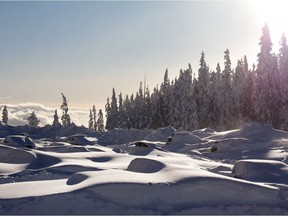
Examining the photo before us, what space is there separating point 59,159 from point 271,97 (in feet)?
110

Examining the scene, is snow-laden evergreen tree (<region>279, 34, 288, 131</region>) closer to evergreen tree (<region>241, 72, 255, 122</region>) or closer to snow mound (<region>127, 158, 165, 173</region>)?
evergreen tree (<region>241, 72, 255, 122</region>)

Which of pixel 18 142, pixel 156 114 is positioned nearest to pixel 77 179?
pixel 18 142

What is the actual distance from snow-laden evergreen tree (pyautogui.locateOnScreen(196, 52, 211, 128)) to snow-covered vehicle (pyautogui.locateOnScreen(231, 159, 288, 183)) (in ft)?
171

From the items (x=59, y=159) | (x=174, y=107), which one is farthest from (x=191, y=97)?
(x=59, y=159)

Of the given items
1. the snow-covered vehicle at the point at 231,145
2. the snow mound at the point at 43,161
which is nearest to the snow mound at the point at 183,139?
the snow-covered vehicle at the point at 231,145

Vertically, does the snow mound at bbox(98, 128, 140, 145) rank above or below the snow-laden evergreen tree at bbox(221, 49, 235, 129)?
below

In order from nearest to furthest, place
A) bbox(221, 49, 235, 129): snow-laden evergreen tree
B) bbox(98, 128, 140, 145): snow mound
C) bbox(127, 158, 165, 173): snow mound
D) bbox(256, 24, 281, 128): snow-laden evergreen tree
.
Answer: bbox(127, 158, 165, 173): snow mound → bbox(256, 24, 281, 128): snow-laden evergreen tree → bbox(98, 128, 140, 145): snow mound → bbox(221, 49, 235, 129): snow-laden evergreen tree

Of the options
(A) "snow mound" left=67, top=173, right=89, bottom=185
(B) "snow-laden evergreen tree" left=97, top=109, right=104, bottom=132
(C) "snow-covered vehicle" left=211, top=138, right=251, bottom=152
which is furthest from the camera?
(B) "snow-laden evergreen tree" left=97, top=109, right=104, bottom=132

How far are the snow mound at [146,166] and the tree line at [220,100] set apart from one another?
3414cm

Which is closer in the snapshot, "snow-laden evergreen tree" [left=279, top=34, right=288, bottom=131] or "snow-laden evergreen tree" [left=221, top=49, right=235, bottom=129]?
"snow-laden evergreen tree" [left=279, top=34, right=288, bottom=131]

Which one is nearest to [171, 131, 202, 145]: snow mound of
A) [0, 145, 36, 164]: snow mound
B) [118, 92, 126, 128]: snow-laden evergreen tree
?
[0, 145, 36, 164]: snow mound

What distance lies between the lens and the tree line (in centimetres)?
4303

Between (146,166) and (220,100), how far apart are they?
54.2m

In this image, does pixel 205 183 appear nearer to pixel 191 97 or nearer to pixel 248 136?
pixel 248 136
